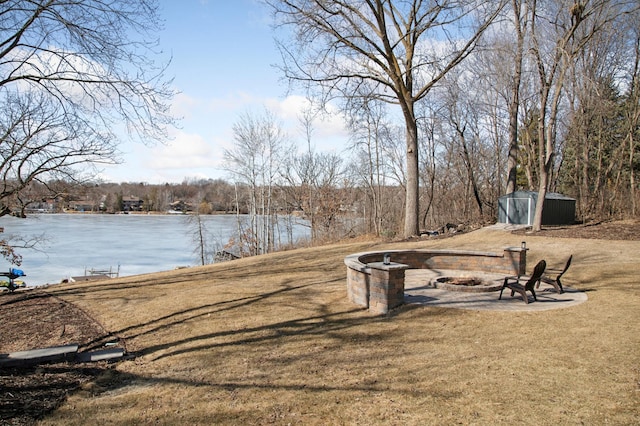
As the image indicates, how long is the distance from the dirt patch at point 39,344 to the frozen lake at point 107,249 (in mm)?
4398

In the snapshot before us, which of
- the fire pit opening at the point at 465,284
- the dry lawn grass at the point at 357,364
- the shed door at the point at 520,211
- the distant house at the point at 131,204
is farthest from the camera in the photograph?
the distant house at the point at 131,204

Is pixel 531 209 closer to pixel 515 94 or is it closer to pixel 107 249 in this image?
pixel 515 94

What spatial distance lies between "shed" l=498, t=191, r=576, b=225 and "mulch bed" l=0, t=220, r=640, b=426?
19238 millimetres

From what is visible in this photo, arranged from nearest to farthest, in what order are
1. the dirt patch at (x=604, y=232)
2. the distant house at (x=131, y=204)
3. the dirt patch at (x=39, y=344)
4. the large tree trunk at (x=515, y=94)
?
the dirt patch at (x=39, y=344)
the dirt patch at (x=604, y=232)
the large tree trunk at (x=515, y=94)
the distant house at (x=131, y=204)

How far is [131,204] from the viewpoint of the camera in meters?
56.9

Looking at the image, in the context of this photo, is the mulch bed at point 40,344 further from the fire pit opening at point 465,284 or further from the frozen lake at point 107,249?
the fire pit opening at point 465,284

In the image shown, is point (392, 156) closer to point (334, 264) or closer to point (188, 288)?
point (334, 264)

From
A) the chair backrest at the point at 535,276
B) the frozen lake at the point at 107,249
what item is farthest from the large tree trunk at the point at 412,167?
the frozen lake at the point at 107,249

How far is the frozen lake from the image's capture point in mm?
24609

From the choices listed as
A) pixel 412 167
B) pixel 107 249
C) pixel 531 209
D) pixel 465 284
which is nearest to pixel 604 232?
pixel 531 209

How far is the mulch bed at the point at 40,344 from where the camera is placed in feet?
13.5

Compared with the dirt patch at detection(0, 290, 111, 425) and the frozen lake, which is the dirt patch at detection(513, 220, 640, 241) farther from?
the frozen lake

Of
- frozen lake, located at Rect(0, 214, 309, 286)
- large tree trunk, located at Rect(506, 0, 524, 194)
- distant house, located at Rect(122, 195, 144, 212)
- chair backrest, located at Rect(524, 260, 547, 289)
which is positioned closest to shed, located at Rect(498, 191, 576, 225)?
large tree trunk, located at Rect(506, 0, 524, 194)

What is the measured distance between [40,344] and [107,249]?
95.9 ft
